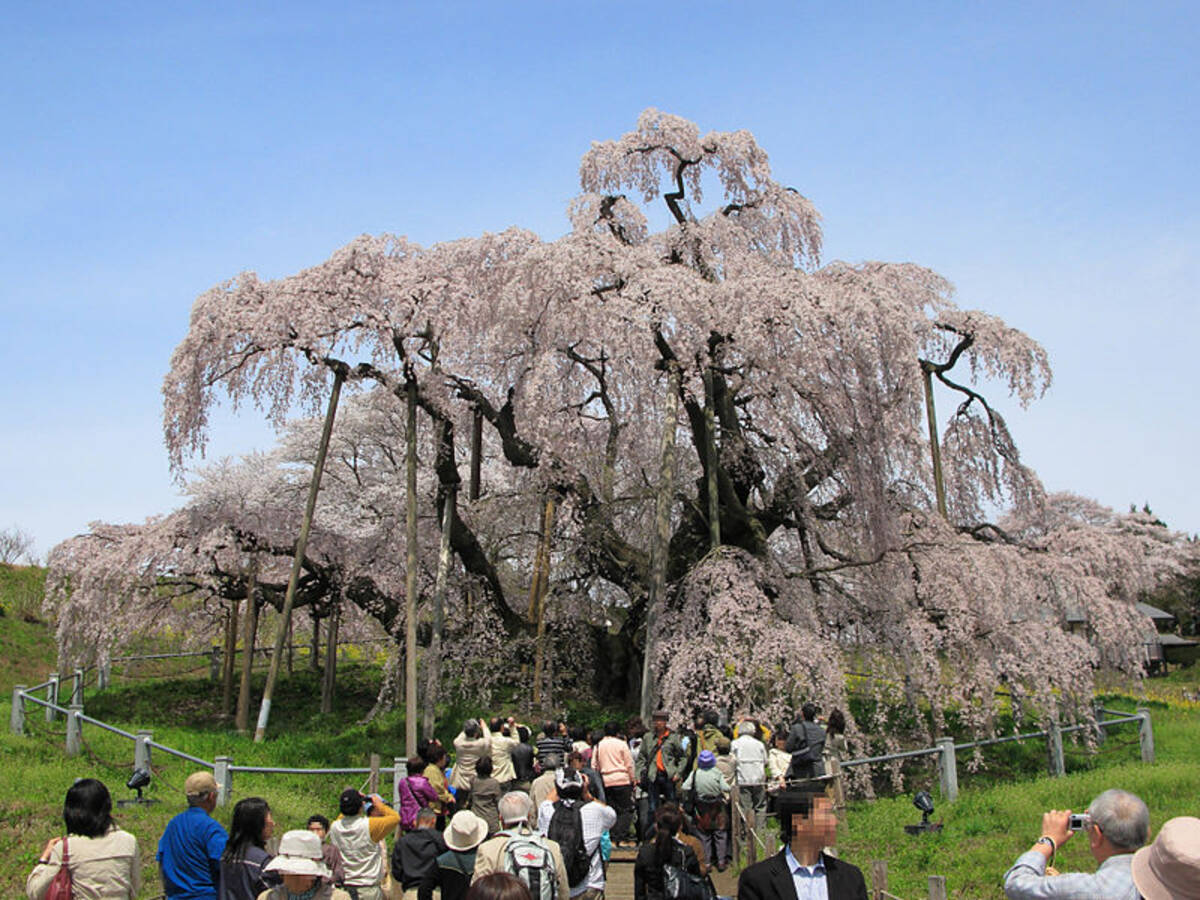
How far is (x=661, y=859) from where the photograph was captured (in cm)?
615

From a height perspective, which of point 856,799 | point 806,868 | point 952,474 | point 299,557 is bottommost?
point 856,799

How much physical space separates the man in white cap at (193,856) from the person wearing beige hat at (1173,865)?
443 cm

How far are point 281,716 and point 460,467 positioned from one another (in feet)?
32.6

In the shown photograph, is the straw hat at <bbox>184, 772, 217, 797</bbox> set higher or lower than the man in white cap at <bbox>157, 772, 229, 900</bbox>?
higher

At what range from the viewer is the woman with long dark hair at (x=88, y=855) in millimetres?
4832

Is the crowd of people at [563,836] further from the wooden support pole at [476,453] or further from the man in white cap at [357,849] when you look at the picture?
the wooden support pole at [476,453]

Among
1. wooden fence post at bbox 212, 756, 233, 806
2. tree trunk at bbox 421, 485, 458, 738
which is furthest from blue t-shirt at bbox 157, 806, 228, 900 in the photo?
tree trunk at bbox 421, 485, 458, 738

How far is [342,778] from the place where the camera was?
589 inches

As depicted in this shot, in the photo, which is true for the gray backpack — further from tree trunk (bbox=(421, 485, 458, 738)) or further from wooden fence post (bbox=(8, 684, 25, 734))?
wooden fence post (bbox=(8, 684, 25, 734))

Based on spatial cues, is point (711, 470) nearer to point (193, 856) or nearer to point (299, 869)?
point (193, 856)

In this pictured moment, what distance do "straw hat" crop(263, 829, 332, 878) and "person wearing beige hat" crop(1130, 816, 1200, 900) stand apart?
3510 millimetres

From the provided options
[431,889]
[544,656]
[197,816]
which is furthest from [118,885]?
[544,656]

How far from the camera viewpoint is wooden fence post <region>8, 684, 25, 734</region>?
14.8m

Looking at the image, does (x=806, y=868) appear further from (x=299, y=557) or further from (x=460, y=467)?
(x=460, y=467)
